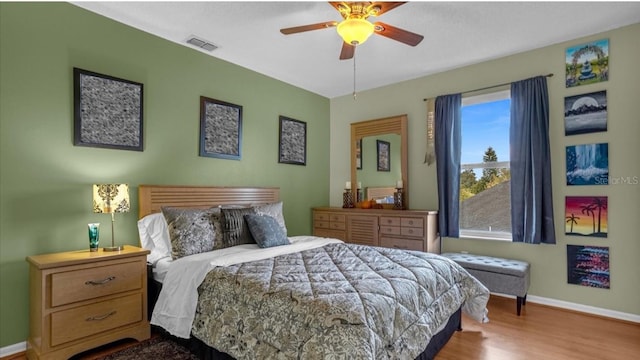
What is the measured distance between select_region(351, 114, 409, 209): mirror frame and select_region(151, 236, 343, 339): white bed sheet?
247 centimetres

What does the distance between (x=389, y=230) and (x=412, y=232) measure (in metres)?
0.31

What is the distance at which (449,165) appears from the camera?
4027 millimetres

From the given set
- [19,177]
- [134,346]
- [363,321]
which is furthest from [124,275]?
[363,321]

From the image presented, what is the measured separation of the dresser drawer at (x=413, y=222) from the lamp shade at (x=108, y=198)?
3.01 meters

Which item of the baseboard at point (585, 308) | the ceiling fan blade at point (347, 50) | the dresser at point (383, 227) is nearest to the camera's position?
the ceiling fan blade at point (347, 50)

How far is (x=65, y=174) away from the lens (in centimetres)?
267

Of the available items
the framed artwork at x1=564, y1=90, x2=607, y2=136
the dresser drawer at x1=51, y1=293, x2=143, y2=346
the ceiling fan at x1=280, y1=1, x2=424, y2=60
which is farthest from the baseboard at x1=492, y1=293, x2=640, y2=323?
the dresser drawer at x1=51, y1=293, x2=143, y2=346

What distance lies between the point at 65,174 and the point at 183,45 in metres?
1.73

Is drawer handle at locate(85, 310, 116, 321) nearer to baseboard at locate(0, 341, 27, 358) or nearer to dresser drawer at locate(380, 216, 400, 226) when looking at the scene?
baseboard at locate(0, 341, 27, 358)

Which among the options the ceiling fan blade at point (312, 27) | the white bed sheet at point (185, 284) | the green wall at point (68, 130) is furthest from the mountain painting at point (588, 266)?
the green wall at point (68, 130)

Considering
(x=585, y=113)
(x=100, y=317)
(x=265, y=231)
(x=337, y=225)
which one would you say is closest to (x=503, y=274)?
(x=585, y=113)

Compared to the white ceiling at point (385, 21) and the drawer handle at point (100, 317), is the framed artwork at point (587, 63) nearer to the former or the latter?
the white ceiling at point (385, 21)

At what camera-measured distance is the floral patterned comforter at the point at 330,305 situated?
1550 millimetres

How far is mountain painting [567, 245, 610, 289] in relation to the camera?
316 centimetres
